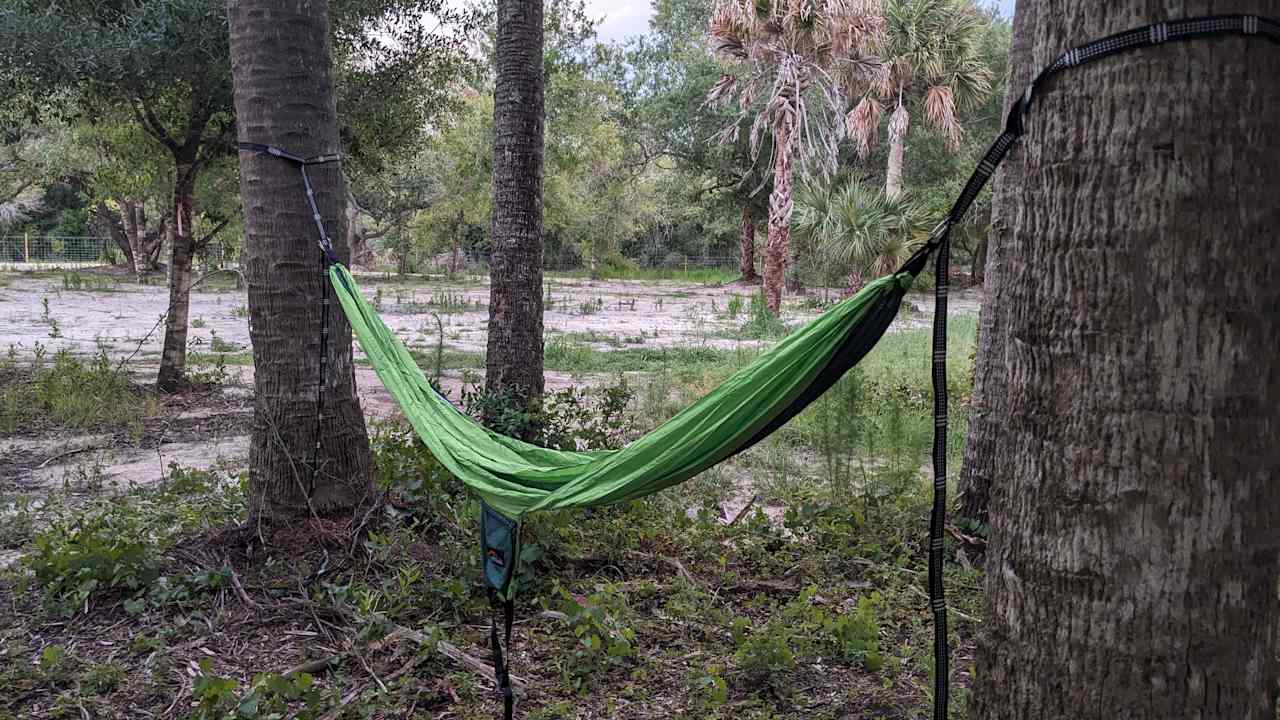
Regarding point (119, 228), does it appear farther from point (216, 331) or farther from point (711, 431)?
point (711, 431)

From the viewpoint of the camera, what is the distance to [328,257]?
335cm

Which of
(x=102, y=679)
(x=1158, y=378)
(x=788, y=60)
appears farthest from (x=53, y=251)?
(x=1158, y=378)

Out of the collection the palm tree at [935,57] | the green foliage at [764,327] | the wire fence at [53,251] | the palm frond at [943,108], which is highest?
the palm tree at [935,57]

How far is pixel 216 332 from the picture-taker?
1243 centimetres

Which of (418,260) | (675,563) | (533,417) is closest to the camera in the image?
(675,563)

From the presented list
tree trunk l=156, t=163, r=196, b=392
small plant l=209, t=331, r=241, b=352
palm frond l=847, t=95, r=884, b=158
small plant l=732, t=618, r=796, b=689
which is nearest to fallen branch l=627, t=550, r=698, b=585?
small plant l=732, t=618, r=796, b=689

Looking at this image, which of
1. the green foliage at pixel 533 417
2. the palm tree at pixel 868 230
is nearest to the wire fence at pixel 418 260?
the palm tree at pixel 868 230

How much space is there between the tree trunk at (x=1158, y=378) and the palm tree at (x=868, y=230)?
405 inches

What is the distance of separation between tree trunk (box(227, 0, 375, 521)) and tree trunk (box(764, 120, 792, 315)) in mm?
11032

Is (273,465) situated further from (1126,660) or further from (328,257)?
(1126,660)

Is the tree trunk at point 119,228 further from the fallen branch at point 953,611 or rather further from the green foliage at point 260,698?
the fallen branch at point 953,611

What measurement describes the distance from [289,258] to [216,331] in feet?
33.5

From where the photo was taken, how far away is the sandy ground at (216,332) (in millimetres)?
5445

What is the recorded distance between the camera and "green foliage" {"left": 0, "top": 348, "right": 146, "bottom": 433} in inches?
250
